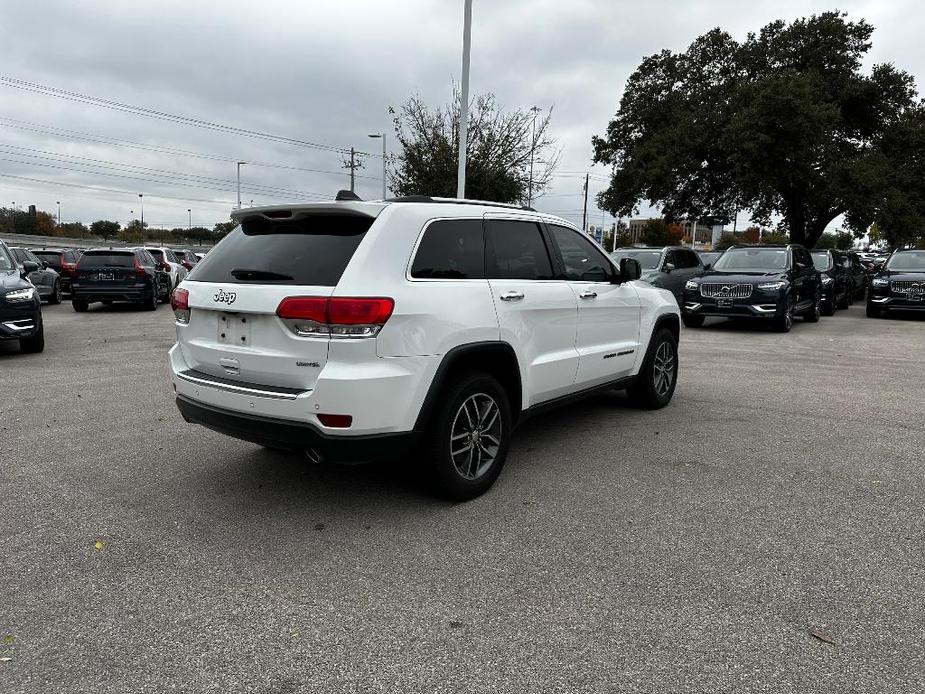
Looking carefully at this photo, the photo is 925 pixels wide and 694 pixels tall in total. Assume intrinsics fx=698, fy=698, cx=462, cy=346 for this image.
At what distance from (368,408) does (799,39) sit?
29.8m

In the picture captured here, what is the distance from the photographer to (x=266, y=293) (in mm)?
3729

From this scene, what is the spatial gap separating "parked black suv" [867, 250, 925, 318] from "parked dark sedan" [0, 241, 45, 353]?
17.9m

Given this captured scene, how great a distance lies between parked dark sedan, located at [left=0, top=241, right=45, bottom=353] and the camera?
918 cm

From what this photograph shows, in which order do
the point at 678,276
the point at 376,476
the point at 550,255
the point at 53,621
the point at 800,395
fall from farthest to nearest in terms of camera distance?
the point at 678,276 → the point at 800,395 → the point at 550,255 → the point at 376,476 → the point at 53,621

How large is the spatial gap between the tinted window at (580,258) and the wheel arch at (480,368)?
1098 millimetres

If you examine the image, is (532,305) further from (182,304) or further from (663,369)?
(663,369)

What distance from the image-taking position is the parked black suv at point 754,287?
45.5 ft

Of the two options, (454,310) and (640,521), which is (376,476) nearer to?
(454,310)

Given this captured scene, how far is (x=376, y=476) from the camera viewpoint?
465cm

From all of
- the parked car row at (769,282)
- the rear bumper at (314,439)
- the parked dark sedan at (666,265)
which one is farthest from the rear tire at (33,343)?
the parked dark sedan at (666,265)

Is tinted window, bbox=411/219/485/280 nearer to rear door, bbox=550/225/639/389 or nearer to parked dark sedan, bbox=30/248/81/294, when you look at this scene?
rear door, bbox=550/225/639/389

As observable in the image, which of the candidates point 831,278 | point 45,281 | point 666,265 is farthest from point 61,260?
point 831,278

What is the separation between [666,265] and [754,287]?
2642 millimetres

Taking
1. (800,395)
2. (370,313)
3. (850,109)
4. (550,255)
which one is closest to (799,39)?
(850,109)
